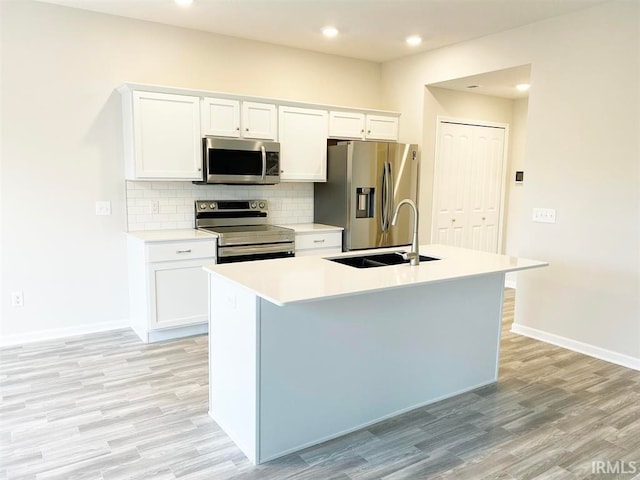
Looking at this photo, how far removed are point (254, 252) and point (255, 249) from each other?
0.03 metres

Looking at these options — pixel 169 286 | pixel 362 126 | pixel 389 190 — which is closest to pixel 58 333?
pixel 169 286

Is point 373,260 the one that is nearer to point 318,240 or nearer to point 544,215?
point 318,240

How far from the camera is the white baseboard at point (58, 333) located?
12.6ft

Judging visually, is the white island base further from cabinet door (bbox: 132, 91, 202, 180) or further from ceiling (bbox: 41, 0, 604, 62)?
ceiling (bbox: 41, 0, 604, 62)

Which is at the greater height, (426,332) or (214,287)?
(214,287)

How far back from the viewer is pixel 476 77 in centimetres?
472

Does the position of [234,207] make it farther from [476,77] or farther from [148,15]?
[476,77]

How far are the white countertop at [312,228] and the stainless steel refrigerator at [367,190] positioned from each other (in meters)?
0.08

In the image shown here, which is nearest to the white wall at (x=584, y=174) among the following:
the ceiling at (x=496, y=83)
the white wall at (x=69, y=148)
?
the ceiling at (x=496, y=83)

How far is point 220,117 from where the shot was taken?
419 cm

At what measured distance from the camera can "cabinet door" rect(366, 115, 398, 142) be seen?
17.0ft

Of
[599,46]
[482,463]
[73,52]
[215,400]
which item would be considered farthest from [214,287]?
[599,46]

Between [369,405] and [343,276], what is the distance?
2.57ft

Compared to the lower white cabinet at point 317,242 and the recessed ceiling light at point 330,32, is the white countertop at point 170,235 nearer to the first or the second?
the lower white cabinet at point 317,242
